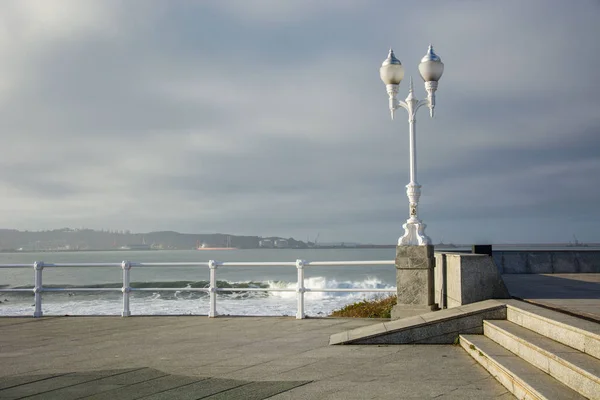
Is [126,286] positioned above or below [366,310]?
above

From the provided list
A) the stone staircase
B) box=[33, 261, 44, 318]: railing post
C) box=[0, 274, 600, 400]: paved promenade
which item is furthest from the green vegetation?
the stone staircase

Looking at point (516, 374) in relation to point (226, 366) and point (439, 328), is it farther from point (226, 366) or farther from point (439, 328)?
point (226, 366)

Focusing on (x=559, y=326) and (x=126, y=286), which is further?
(x=126, y=286)

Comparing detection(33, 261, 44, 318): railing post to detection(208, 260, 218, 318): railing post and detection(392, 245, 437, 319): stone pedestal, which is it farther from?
detection(392, 245, 437, 319): stone pedestal

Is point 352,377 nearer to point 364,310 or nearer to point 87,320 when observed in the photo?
point 87,320

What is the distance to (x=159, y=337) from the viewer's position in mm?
9508

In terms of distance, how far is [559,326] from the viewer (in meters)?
6.09

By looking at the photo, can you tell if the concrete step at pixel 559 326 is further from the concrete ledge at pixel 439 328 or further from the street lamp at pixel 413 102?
the street lamp at pixel 413 102

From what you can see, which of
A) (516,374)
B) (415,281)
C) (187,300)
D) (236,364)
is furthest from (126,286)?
(187,300)

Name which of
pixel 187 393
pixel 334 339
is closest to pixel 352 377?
pixel 187 393

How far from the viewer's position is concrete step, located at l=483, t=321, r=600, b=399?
184 inches

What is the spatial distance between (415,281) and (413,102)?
3651 mm

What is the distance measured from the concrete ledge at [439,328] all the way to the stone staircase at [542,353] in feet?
1.13

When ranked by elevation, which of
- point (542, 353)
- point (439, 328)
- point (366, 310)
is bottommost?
point (366, 310)
